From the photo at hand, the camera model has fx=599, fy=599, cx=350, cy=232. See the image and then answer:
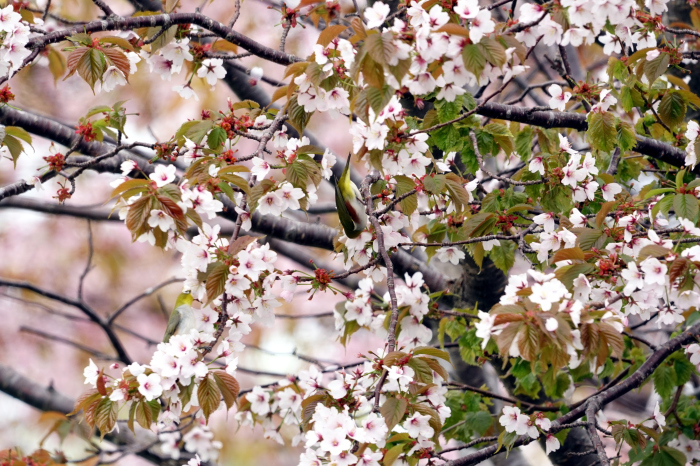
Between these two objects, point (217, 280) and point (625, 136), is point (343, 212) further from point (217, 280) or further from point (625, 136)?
point (625, 136)

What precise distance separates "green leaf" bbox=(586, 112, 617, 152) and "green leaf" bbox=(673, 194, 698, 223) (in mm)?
261

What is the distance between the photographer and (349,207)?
1.72 metres

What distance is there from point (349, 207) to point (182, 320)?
0.81m

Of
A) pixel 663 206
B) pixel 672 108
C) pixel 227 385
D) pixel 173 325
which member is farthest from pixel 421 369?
pixel 672 108

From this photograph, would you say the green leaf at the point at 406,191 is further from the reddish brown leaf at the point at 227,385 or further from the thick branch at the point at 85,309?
the thick branch at the point at 85,309

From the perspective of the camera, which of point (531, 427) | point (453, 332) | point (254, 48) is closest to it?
point (531, 427)

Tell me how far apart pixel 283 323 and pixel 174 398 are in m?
4.51

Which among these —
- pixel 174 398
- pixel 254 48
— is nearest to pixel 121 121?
pixel 254 48

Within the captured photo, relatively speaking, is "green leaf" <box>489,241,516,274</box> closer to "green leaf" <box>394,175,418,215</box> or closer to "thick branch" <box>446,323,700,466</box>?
"green leaf" <box>394,175,418,215</box>

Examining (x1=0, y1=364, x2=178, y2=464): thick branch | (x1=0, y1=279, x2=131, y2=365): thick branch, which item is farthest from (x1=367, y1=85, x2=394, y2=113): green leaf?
(x1=0, y1=364, x2=178, y2=464): thick branch

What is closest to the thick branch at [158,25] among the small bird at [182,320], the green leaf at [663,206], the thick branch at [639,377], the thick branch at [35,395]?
the small bird at [182,320]

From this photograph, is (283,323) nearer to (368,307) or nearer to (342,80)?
(368,307)

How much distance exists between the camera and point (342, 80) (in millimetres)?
1595

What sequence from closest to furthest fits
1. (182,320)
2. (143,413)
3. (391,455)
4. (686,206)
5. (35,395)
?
(143,413) → (391,455) → (686,206) → (182,320) → (35,395)
